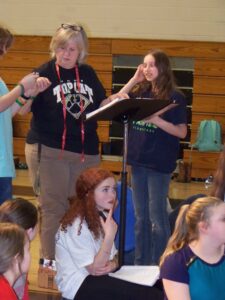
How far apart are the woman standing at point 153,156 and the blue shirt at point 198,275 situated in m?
1.37

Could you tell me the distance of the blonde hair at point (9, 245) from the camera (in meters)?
2.04

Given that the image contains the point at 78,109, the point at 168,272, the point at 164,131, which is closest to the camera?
the point at 168,272

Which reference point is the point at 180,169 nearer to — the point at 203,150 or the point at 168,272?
the point at 203,150

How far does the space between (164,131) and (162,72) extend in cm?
40

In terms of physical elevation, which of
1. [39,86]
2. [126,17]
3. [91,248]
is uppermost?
[126,17]

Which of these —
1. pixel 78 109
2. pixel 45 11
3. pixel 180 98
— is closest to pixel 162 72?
pixel 180 98

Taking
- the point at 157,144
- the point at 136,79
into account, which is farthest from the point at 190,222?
the point at 136,79

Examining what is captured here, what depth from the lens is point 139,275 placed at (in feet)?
9.75

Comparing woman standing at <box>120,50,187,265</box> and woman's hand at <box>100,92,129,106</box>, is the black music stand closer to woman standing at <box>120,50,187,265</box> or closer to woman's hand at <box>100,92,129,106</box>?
woman's hand at <box>100,92,129,106</box>

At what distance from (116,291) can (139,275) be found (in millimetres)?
165

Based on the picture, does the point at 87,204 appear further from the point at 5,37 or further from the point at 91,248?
the point at 5,37

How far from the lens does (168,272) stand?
7.66 ft

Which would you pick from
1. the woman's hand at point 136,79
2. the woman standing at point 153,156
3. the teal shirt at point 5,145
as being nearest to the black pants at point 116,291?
the teal shirt at point 5,145

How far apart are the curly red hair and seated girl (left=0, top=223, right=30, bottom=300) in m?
0.91
